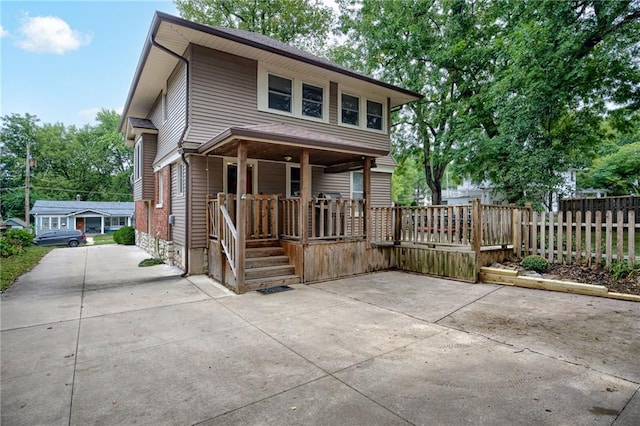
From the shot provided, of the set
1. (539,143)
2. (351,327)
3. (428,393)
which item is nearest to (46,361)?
(351,327)

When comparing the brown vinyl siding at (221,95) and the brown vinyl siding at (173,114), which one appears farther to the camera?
the brown vinyl siding at (173,114)

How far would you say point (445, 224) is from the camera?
7980mm

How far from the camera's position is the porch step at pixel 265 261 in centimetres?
701

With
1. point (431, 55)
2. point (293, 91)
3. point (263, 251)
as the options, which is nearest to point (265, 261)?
point (263, 251)

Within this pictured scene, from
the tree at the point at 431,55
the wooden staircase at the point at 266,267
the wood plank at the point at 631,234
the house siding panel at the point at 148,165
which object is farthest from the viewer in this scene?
the tree at the point at 431,55

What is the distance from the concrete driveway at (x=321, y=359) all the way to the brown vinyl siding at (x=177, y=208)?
2850 millimetres

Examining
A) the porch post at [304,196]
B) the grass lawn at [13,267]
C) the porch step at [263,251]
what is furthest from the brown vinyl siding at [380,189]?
the grass lawn at [13,267]

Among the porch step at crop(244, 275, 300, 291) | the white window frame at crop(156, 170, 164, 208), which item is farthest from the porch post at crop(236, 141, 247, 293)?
the white window frame at crop(156, 170, 164, 208)

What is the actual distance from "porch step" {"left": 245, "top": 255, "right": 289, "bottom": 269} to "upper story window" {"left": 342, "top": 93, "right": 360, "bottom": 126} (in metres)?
5.70

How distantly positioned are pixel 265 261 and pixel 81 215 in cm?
3668

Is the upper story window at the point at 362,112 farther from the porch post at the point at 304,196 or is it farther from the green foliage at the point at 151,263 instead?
the green foliage at the point at 151,263

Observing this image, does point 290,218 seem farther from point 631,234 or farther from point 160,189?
point 631,234

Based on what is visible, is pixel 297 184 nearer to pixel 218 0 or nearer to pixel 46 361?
pixel 46 361

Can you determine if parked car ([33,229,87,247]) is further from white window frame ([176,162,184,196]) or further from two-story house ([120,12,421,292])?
white window frame ([176,162,184,196])
